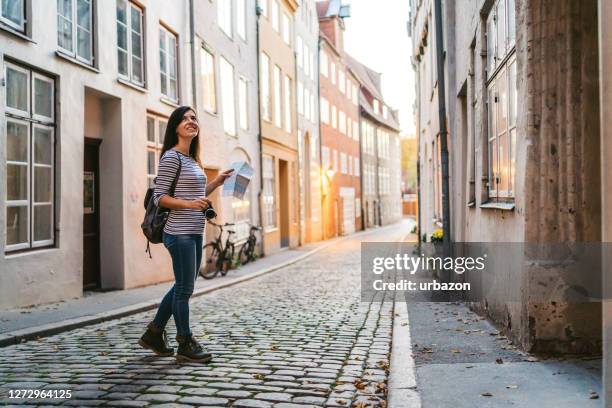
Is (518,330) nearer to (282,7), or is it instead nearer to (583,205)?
(583,205)

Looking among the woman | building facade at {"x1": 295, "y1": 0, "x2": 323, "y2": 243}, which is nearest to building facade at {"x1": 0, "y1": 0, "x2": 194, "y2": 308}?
the woman

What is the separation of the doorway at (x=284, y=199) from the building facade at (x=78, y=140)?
11.8 metres

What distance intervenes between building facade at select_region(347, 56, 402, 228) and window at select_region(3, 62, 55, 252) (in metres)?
38.4

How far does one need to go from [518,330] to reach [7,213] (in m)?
6.51

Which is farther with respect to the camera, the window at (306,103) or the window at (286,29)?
the window at (306,103)

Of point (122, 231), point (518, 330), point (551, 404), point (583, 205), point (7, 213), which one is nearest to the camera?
point (551, 404)

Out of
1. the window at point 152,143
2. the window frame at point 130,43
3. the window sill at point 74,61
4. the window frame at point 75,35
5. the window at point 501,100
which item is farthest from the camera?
the window at point 152,143

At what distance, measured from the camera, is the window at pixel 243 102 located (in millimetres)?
19688

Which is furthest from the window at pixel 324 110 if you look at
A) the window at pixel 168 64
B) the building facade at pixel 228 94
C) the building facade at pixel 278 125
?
the window at pixel 168 64

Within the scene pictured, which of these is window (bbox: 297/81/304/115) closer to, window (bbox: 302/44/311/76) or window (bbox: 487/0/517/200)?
window (bbox: 302/44/311/76)

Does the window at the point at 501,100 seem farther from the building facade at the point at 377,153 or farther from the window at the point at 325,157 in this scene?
the building facade at the point at 377,153

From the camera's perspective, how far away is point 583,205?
16.5 ft

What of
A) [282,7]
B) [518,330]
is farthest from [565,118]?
[282,7]

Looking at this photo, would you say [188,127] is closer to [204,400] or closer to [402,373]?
[204,400]
